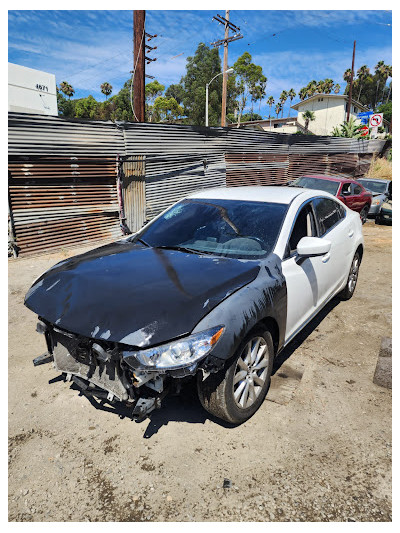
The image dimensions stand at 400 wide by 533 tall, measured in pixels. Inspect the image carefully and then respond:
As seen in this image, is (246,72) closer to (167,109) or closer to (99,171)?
(167,109)

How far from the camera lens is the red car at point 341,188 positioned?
31.9 ft

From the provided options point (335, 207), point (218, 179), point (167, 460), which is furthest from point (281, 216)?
point (218, 179)

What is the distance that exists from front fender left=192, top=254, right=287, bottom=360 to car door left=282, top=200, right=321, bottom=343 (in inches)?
5.2

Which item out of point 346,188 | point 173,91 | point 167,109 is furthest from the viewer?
point 173,91

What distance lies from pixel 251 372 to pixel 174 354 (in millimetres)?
794

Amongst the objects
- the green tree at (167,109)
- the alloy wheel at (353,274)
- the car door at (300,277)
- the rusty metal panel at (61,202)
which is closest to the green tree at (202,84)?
the green tree at (167,109)

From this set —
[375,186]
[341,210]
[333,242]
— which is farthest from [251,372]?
[375,186]

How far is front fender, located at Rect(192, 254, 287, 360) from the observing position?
2.17 metres

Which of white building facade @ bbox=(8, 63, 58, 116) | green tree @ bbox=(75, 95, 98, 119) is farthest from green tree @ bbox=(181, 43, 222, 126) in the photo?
white building facade @ bbox=(8, 63, 58, 116)

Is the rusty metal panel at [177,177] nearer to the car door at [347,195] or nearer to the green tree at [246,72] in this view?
A: the car door at [347,195]

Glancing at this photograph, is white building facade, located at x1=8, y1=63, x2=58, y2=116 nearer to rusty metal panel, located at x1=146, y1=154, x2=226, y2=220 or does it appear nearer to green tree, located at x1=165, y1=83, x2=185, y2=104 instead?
rusty metal panel, located at x1=146, y1=154, x2=226, y2=220

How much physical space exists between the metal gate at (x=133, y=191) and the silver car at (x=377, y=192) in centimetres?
768

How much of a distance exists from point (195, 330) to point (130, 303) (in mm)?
467

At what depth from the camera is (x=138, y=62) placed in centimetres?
1009
